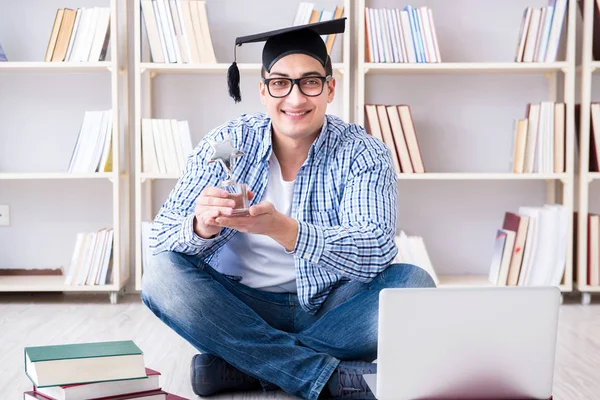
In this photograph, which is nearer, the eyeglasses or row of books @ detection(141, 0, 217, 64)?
the eyeglasses

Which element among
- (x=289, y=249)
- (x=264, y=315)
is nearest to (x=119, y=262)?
(x=264, y=315)

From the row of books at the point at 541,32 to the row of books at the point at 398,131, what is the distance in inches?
20.3

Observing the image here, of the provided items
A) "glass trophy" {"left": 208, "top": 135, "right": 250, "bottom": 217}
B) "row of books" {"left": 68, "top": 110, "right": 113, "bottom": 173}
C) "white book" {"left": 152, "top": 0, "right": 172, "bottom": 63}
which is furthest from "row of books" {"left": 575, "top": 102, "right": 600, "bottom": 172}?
"glass trophy" {"left": 208, "top": 135, "right": 250, "bottom": 217}

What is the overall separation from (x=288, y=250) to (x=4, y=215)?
2031mm

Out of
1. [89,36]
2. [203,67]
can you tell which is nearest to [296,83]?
[203,67]

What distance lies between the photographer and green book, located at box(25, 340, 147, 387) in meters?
1.25

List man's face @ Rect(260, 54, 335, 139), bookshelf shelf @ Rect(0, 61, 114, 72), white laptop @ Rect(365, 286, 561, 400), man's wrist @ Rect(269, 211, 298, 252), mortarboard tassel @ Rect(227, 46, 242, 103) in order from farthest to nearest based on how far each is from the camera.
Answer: bookshelf shelf @ Rect(0, 61, 114, 72), mortarboard tassel @ Rect(227, 46, 242, 103), man's face @ Rect(260, 54, 335, 139), man's wrist @ Rect(269, 211, 298, 252), white laptop @ Rect(365, 286, 561, 400)

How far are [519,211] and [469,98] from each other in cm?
53

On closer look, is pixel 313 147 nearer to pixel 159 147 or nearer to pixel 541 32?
pixel 159 147

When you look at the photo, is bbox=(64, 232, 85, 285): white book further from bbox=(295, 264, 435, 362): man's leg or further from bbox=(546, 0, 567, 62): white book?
bbox=(546, 0, 567, 62): white book

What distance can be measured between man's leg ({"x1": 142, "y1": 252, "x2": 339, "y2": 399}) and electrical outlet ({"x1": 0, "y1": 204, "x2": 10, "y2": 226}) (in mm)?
1785

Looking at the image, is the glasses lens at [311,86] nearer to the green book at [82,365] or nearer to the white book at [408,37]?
the green book at [82,365]

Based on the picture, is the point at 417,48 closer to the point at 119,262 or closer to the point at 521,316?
the point at 119,262

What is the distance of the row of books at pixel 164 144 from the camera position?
117 inches
